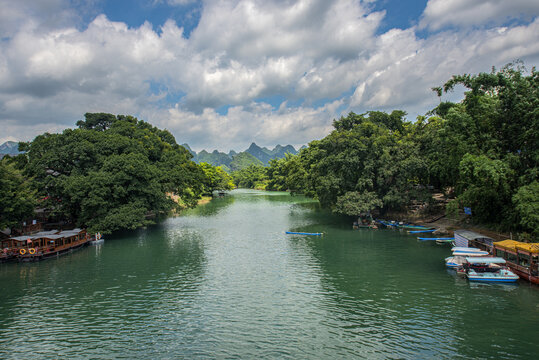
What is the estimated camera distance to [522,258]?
23.1m

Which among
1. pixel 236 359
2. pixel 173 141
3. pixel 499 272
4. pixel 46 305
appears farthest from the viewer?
pixel 173 141

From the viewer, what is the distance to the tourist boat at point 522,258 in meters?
21.2

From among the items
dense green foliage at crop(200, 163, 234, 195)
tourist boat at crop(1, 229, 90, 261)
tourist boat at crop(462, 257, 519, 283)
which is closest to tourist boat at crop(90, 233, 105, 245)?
tourist boat at crop(1, 229, 90, 261)

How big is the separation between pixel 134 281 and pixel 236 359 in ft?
45.3

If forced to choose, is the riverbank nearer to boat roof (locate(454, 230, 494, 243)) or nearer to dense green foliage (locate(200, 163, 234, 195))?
boat roof (locate(454, 230, 494, 243))

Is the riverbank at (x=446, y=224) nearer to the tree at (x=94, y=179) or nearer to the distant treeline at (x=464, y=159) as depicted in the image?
the distant treeline at (x=464, y=159)

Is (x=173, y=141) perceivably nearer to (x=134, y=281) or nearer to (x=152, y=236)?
(x=152, y=236)

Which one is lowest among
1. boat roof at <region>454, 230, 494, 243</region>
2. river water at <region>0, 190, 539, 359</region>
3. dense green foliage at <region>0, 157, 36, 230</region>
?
river water at <region>0, 190, 539, 359</region>

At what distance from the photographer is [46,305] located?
1997cm

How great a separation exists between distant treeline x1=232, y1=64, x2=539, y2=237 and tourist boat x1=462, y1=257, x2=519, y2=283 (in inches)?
151

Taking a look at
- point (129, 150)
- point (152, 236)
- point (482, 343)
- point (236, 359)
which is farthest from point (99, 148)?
point (482, 343)

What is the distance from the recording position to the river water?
579 inches

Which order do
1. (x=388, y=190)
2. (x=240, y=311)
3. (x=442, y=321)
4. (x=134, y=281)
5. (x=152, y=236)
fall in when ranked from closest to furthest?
(x=442, y=321) → (x=240, y=311) → (x=134, y=281) → (x=152, y=236) → (x=388, y=190)

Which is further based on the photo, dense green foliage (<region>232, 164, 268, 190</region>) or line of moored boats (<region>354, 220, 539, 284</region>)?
dense green foliage (<region>232, 164, 268, 190</region>)
